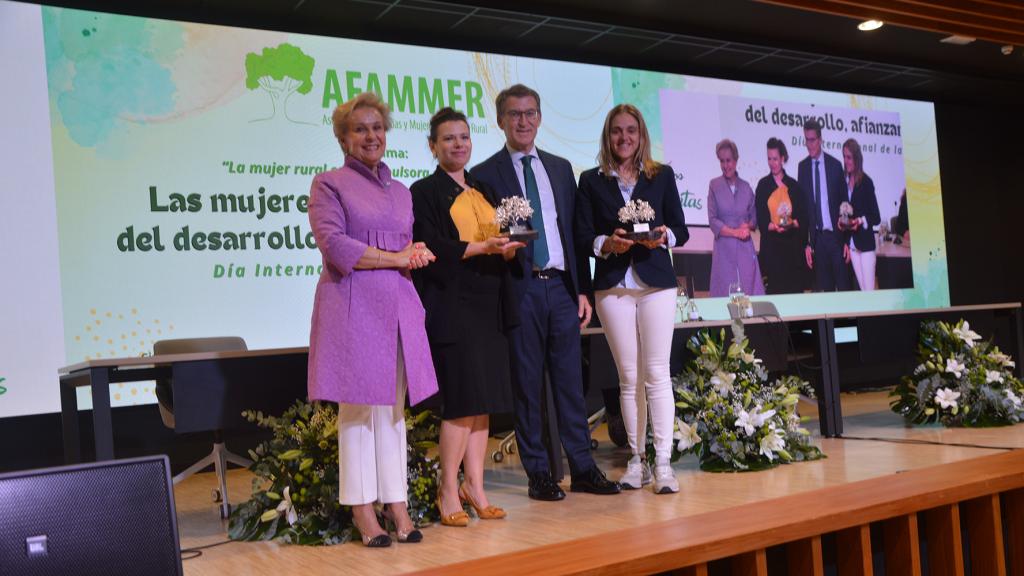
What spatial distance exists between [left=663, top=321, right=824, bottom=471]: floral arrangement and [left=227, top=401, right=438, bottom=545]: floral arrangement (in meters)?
1.24

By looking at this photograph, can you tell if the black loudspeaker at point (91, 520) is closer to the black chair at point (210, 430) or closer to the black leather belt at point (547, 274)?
the black leather belt at point (547, 274)

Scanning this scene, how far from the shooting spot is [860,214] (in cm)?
836

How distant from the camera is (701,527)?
158cm

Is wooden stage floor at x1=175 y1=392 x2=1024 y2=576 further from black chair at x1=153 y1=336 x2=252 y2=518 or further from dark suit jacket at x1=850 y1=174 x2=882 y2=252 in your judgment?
dark suit jacket at x1=850 y1=174 x2=882 y2=252

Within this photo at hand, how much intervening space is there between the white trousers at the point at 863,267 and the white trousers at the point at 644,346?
17.0ft

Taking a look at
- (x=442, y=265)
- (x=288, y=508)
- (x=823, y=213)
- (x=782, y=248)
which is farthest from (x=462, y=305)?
(x=823, y=213)

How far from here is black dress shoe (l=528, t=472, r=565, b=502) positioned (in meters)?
3.63

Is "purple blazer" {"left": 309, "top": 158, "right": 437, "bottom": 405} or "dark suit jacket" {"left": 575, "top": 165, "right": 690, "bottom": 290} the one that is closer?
"purple blazer" {"left": 309, "top": 158, "right": 437, "bottom": 405}

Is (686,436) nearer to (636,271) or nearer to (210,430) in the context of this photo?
(636,271)

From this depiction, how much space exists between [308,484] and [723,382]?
1.96m

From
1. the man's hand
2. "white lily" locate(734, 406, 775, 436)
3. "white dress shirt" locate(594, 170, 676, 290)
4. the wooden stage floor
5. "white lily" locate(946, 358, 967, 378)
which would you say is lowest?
the wooden stage floor

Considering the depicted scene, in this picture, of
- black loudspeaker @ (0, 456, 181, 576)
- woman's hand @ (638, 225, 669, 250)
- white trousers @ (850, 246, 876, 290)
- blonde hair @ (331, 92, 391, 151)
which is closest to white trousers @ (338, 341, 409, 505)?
blonde hair @ (331, 92, 391, 151)

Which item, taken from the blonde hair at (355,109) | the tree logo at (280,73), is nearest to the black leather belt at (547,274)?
the blonde hair at (355,109)

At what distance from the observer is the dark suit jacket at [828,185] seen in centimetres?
808
